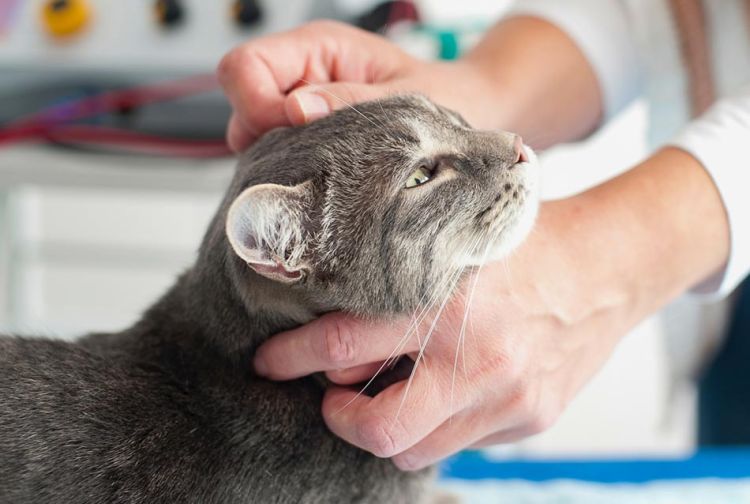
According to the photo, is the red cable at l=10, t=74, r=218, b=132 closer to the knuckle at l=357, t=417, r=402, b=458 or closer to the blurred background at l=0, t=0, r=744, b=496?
the blurred background at l=0, t=0, r=744, b=496

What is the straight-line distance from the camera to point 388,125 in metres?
1.01

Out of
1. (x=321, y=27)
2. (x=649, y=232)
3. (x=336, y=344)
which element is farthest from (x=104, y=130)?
(x=649, y=232)

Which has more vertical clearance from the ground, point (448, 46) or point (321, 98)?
point (321, 98)

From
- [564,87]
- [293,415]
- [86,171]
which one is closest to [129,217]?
[86,171]

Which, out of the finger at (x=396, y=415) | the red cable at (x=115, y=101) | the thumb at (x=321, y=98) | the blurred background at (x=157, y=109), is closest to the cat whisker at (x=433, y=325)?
the finger at (x=396, y=415)

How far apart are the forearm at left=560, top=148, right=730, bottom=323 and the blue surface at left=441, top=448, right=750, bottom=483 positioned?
0.50m

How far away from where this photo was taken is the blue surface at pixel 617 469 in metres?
1.50

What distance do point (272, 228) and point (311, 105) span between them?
0.76 feet

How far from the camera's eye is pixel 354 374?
1.02 m

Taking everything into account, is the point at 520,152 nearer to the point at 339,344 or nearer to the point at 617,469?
the point at 339,344

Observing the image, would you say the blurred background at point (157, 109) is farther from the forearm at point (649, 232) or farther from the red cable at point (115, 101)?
the forearm at point (649, 232)

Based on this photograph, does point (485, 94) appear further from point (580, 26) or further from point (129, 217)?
point (129, 217)

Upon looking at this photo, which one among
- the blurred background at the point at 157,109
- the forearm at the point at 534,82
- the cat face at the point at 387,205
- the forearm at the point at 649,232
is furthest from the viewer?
the blurred background at the point at 157,109

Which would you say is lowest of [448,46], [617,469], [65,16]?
[617,469]
